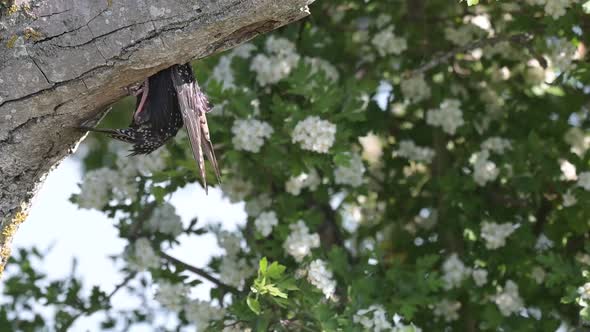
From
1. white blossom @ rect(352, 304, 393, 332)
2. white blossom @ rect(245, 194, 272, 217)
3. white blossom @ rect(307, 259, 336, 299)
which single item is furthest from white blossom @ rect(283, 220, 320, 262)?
white blossom @ rect(352, 304, 393, 332)

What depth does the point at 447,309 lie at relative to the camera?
3658 mm

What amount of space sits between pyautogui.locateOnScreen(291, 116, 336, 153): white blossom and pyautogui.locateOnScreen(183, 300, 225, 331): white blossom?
711 mm

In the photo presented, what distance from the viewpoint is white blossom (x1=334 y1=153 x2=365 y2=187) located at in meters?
3.64

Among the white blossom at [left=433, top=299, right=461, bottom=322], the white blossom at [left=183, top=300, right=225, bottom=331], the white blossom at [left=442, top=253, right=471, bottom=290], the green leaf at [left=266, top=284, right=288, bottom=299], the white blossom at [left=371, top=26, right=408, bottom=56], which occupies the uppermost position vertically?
the white blossom at [left=371, top=26, right=408, bottom=56]

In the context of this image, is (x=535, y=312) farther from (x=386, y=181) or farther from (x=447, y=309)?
(x=386, y=181)

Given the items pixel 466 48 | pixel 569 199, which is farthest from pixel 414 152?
pixel 569 199

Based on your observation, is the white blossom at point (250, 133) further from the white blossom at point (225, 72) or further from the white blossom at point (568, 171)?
the white blossom at point (568, 171)

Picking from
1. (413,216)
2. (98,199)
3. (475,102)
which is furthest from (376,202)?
(98,199)

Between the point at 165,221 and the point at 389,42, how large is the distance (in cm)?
123

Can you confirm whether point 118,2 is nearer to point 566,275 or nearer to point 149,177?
point 149,177

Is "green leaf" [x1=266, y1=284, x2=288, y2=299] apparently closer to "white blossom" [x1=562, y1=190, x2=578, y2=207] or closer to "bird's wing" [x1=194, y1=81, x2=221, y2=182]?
"bird's wing" [x1=194, y1=81, x2=221, y2=182]

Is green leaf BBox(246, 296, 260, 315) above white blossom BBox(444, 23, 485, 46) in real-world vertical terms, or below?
below

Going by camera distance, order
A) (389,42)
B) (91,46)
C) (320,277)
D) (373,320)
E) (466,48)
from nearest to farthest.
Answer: (91,46)
(373,320)
(320,277)
(466,48)
(389,42)

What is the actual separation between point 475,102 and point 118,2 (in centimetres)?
224
